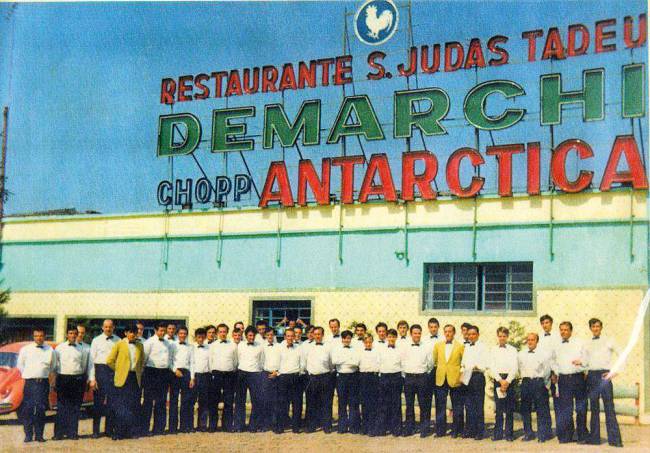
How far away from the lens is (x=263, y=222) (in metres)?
17.4

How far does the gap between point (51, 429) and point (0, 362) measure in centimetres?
172

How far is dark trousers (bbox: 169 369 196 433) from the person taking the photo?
38.9 ft

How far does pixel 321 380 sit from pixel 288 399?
2.16 ft

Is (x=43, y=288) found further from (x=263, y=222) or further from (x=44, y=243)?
(x=263, y=222)

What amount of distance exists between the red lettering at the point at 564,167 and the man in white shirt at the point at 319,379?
5695mm

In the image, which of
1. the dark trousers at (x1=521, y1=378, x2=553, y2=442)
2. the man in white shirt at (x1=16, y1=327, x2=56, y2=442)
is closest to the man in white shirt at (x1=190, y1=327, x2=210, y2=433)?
the man in white shirt at (x1=16, y1=327, x2=56, y2=442)

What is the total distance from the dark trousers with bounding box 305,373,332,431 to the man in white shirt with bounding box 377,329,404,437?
31.3 inches

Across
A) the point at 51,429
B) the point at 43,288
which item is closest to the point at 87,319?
the point at 43,288

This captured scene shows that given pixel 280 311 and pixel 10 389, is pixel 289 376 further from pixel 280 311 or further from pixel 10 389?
pixel 280 311

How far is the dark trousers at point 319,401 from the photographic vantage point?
11930 millimetres

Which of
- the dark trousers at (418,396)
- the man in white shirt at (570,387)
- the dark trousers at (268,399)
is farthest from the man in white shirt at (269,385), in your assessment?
the man in white shirt at (570,387)

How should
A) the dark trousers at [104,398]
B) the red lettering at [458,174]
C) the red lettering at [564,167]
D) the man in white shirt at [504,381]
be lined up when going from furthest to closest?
the red lettering at [458,174] → the red lettering at [564,167] → the dark trousers at [104,398] → the man in white shirt at [504,381]

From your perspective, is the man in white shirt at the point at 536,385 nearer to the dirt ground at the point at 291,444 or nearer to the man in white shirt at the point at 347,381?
the dirt ground at the point at 291,444

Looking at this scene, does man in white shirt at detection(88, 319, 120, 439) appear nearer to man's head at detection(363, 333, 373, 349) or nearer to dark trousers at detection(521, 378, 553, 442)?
man's head at detection(363, 333, 373, 349)
